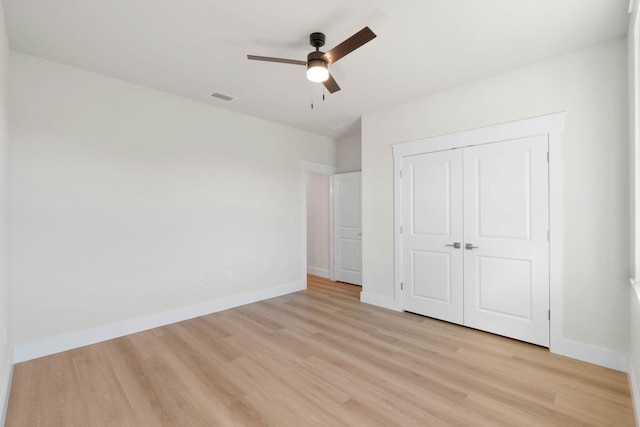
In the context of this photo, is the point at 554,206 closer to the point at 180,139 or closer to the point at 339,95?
the point at 339,95

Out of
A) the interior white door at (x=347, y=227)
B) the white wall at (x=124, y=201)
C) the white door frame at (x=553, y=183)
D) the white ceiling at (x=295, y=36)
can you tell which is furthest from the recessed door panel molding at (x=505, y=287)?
the white wall at (x=124, y=201)

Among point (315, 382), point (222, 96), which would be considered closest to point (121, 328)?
point (315, 382)

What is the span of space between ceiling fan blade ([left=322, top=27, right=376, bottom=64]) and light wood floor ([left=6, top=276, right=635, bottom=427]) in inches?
101

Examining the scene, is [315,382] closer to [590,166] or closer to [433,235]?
[433,235]

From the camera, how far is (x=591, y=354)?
266 cm

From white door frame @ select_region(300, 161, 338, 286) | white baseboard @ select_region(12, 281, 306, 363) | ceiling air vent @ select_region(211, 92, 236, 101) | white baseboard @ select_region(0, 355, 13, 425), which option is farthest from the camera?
white door frame @ select_region(300, 161, 338, 286)

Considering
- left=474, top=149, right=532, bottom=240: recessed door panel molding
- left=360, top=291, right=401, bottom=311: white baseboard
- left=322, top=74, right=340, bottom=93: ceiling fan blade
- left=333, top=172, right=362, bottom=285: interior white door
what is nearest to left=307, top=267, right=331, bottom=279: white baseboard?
left=333, top=172, right=362, bottom=285: interior white door

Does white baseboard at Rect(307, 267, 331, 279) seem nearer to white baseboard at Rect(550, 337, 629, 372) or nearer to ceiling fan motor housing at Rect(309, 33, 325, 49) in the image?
white baseboard at Rect(550, 337, 629, 372)

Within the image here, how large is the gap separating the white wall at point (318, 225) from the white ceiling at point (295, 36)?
301 centimetres

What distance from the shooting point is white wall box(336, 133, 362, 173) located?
5.56m

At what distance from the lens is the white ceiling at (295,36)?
217 cm

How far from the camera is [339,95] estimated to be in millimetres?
3727

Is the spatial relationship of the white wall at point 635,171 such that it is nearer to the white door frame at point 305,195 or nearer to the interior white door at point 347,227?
the interior white door at point 347,227

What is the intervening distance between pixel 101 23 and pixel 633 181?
14.2 feet
